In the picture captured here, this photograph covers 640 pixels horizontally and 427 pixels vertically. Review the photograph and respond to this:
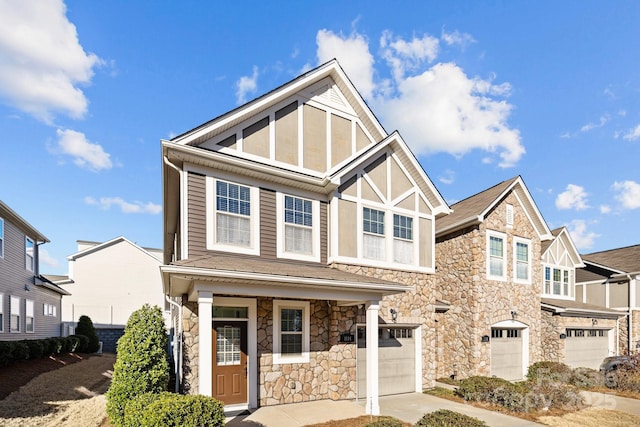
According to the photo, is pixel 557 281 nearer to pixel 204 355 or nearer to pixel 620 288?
pixel 620 288

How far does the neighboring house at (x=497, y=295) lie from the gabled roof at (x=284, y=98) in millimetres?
5427

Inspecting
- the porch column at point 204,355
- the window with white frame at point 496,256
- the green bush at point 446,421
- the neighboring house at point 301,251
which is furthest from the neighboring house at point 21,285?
the window with white frame at point 496,256

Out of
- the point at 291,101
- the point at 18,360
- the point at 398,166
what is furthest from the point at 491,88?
the point at 18,360

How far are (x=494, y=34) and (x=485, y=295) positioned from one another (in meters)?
8.92

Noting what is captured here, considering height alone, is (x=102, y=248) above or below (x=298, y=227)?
below

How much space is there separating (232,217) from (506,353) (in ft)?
39.1

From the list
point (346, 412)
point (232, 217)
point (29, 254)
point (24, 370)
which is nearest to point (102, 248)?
point (29, 254)

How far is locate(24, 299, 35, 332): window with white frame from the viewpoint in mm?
19283

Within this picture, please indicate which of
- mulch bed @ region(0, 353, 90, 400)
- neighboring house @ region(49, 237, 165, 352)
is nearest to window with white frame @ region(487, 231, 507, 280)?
mulch bed @ region(0, 353, 90, 400)

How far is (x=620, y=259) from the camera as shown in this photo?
75.1 feet

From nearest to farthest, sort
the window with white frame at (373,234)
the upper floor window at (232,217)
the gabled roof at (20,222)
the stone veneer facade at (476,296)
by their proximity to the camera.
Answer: the upper floor window at (232,217) → the window with white frame at (373,234) → the stone veneer facade at (476,296) → the gabled roof at (20,222)

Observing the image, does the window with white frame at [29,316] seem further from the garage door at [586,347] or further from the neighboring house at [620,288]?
the neighboring house at [620,288]

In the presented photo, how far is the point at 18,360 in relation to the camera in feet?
49.1

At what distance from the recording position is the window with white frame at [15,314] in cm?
1766
